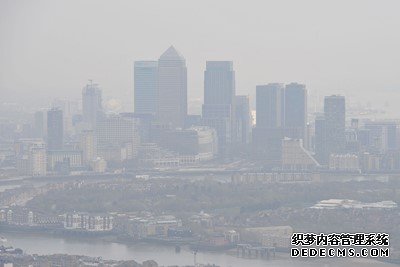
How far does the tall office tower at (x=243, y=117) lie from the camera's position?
29438 millimetres

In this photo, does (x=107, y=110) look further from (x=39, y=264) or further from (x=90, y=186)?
(x=39, y=264)

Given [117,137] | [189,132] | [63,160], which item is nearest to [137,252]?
[63,160]

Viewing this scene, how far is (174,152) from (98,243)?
40.4 ft

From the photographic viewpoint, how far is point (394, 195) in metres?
19.7

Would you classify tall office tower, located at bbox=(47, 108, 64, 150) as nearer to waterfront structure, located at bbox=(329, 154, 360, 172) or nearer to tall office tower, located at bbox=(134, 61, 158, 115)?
tall office tower, located at bbox=(134, 61, 158, 115)

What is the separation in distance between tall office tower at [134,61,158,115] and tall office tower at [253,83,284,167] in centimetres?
242

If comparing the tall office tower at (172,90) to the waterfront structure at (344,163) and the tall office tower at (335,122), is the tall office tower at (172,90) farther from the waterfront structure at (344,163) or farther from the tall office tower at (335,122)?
the waterfront structure at (344,163)

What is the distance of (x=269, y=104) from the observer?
29.4 m

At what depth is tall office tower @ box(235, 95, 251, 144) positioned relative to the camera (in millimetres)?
29438

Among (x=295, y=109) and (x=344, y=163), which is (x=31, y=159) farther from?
(x=295, y=109)

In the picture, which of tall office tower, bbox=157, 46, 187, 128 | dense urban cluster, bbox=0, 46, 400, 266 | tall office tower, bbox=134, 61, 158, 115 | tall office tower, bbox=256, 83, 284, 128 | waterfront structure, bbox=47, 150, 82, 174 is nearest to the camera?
dense urban cluster, bbox=0, 46, 400, 266

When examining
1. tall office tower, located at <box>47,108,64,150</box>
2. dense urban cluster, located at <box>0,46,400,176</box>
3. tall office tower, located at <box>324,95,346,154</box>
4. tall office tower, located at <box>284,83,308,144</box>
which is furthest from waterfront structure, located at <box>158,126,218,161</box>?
tall office tower, located at <box>324,95,346,154</box>

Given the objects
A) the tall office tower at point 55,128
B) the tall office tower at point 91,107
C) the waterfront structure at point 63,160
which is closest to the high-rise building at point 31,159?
the waterfront structure at point 63,160

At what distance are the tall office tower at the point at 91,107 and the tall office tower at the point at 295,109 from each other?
3375 millimetres
